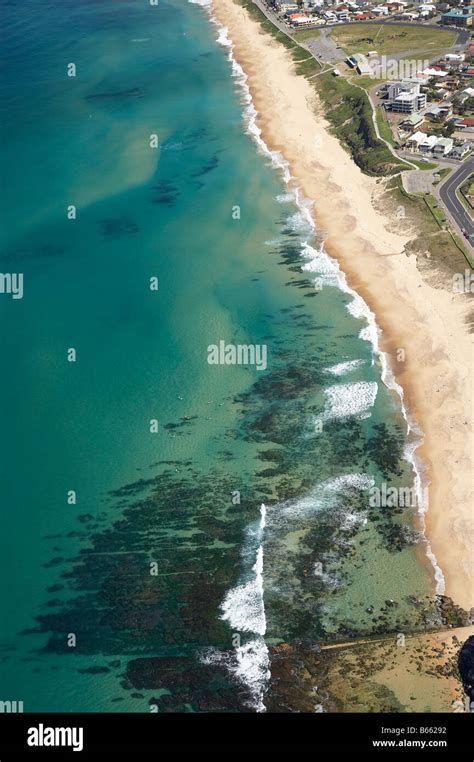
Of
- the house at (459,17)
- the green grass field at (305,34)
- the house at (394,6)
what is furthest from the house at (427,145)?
the house at (394,6)

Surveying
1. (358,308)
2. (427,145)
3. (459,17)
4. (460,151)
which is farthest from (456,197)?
(459,17)

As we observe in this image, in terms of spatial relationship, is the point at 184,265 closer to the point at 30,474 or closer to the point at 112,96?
the point at 30,474

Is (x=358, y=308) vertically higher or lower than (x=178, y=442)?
higher

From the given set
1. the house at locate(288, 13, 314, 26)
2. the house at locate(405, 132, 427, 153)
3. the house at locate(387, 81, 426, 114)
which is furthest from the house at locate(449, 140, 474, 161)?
the house at locate(288, 13, 314, 26)

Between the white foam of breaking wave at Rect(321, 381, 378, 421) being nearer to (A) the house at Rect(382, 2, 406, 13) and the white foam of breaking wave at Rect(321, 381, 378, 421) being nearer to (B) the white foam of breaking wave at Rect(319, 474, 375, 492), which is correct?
(B) the white foam of breaking wave at Rect(319, 474, 375, 492)

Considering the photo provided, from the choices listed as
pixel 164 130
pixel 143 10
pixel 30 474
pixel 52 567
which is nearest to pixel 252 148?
pixel 164 130

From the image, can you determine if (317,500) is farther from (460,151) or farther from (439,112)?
(439,112)
